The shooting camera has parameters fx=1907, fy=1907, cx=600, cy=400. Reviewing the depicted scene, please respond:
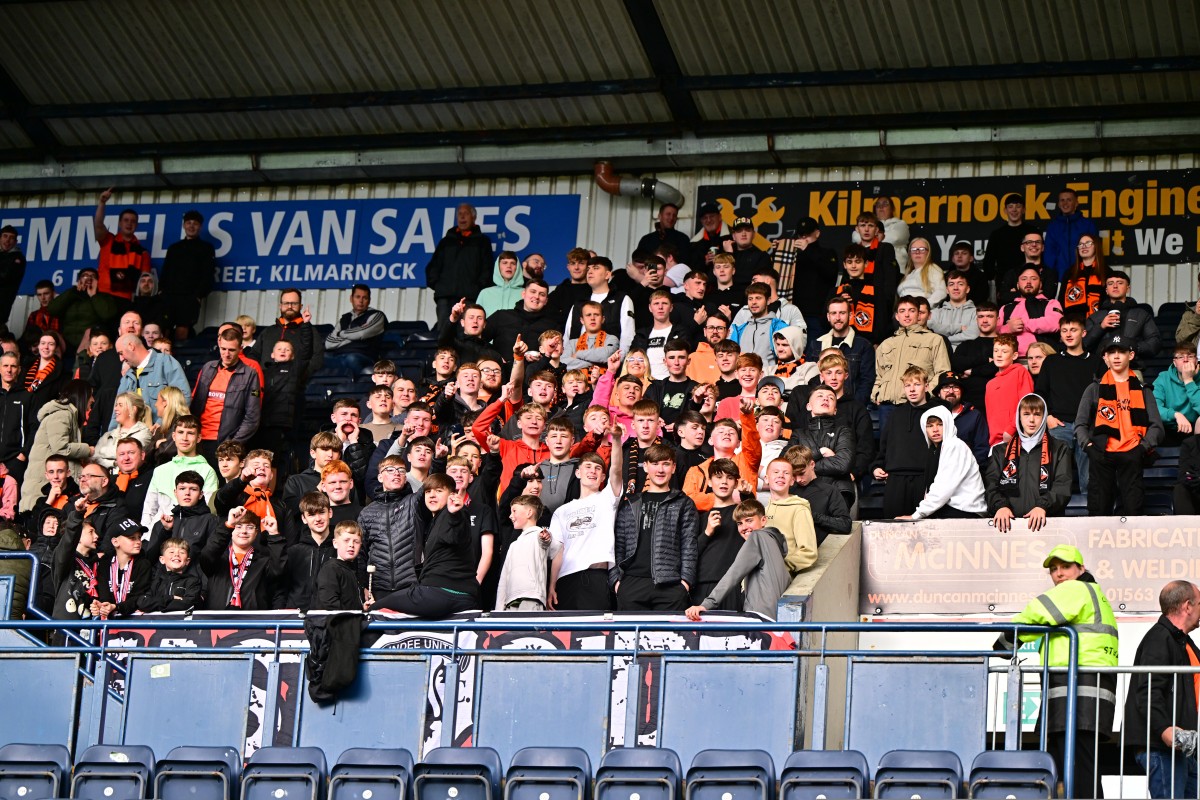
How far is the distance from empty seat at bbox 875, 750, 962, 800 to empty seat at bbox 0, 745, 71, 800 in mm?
4265

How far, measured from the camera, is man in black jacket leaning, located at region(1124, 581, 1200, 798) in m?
9.09

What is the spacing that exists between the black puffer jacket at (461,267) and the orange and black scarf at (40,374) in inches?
140

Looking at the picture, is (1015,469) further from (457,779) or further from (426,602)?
(457,779)

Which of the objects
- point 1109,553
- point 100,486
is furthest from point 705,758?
point 100,486

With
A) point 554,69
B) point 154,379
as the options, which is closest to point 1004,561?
point 154,379

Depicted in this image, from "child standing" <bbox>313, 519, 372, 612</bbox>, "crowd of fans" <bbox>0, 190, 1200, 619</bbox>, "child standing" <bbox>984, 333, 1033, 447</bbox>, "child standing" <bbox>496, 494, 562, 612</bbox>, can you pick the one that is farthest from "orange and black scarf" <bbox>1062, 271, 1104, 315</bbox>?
"child standing" <bbox>313, 519, 372, 612</bbox>

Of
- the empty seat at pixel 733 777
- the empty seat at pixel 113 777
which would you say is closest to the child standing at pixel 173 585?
the empty seat at pixel 113 777

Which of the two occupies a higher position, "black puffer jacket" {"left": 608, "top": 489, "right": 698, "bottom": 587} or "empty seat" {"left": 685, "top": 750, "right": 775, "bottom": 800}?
"black puffer jacket" {"left": 608, "top": 489, "right": 698, "bottom": 587}

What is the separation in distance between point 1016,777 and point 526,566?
3.76m

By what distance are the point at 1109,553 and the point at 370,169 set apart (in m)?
10.1

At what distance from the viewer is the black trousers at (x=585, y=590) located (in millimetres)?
11961

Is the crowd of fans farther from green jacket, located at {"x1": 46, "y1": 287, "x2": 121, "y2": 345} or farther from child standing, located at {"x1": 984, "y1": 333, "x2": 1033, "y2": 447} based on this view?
green jacket, located at {"x1": 46, "y1": 287, "x2": 121, "y2": 345}

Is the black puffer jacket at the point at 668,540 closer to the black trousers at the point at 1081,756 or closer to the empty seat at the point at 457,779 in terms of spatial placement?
the empty seat at the point at 457,779

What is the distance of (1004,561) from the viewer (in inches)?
492
